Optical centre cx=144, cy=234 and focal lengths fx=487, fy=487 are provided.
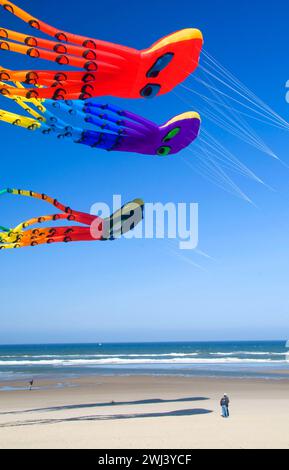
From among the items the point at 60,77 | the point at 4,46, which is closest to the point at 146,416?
the point at 60,77

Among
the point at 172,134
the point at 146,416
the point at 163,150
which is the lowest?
the point at 146,416

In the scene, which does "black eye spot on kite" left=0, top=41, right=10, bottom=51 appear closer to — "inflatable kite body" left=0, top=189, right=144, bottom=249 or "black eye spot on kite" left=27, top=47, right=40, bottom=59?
"black eye spot on kite" left=27, top=47, right=40, bottom=59

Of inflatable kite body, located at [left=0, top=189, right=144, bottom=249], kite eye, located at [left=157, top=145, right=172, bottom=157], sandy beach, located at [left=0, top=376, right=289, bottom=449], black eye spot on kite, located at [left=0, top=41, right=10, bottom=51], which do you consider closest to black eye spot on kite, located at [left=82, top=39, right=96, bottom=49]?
black eye spot on kite, located at [left=0, top=41, right=10, bottom=51]

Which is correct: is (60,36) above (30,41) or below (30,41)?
above

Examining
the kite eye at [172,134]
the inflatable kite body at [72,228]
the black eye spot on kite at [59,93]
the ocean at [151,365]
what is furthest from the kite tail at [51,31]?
the ocean at [151,365]

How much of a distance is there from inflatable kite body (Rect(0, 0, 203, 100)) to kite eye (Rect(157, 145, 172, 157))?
2755 mm

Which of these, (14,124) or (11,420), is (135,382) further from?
→ (14,124)

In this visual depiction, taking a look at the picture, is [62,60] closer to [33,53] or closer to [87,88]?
[33,53]

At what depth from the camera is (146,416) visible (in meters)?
18.7

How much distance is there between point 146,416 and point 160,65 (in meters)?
13.1

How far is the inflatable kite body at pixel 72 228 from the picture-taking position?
52.6 ft

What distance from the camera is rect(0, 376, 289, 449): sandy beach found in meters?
14.1

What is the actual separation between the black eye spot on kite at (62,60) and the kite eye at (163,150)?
4683 mm

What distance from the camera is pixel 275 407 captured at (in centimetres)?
2128
